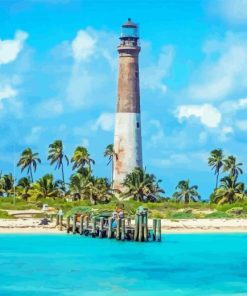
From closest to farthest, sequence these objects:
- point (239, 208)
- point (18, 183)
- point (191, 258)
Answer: point (191, 258)
point (239, 208)
point (18, 183)

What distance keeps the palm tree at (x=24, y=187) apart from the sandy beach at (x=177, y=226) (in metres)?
15.6

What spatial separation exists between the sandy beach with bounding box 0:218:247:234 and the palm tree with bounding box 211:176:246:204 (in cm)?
1025

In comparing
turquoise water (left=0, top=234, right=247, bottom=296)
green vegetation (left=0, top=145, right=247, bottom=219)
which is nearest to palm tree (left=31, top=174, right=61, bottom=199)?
green vegetation (left=0, top=145, right=247, bottom=219)

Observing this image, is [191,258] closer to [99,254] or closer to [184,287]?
[99,254]

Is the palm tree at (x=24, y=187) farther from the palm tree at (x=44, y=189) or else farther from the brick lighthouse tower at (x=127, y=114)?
the brick lighthouse tower at (x=127, y=114)

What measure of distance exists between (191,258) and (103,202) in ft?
97.6

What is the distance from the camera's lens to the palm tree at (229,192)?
71.4m

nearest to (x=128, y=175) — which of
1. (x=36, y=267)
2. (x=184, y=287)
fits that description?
(x=36, y=267)

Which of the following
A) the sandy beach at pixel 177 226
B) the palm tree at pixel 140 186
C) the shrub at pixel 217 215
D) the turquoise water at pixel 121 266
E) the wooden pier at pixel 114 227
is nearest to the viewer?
the turquoise water at pixel 121 266

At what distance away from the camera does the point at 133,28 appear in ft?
238

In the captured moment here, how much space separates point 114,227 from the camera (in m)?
50.8

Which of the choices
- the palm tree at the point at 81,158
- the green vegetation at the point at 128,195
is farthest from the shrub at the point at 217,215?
the palm tree at the point at 81,158

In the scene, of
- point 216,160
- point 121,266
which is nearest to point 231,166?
point 216,160

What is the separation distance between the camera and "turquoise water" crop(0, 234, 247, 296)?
2919 cm
